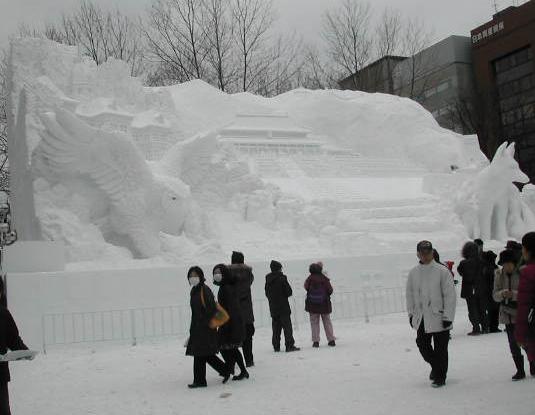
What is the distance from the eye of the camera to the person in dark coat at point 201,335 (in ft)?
19.1

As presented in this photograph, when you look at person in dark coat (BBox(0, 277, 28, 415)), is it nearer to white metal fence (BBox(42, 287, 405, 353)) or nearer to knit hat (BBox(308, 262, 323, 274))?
knit hat (BBox(308, 262, 323, 274))

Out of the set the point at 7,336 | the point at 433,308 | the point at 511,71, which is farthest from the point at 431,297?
the point at 511,71

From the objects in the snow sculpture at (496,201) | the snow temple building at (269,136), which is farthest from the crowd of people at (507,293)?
the snow temple building at (269,136)

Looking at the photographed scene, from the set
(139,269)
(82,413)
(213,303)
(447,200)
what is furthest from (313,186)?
(82,413)

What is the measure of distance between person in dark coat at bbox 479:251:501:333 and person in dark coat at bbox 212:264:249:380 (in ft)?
11.4

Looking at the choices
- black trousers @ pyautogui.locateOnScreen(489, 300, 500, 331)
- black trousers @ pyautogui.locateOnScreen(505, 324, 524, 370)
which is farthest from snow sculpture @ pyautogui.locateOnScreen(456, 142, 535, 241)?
black trousers @ pyautogui.locateOnScreen(505, 324, 524, 370)

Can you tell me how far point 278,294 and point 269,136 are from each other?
421 inches

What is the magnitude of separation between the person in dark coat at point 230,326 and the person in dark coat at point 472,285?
328cm

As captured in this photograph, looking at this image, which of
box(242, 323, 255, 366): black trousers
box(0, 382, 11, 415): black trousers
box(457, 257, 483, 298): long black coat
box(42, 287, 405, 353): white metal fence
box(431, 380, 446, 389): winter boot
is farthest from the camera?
box(42, 287, 405, 353): white metal fence

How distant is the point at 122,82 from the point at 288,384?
39.4 ft

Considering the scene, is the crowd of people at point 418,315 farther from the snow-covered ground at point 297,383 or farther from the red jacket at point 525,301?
the snow-covered ground at point 297,383

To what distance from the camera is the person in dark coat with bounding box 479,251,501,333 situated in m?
8.12

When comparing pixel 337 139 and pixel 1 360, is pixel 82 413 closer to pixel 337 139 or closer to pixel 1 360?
pixel 1 360

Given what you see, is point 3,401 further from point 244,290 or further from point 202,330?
point 244,290
